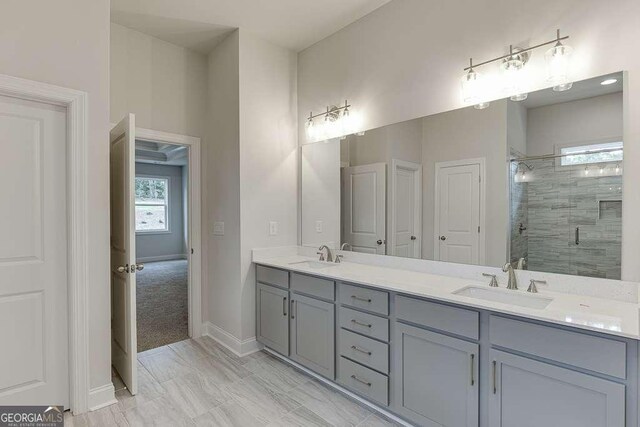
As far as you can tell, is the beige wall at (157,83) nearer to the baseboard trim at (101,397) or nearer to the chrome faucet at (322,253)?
the chrome faucet at (322,253)

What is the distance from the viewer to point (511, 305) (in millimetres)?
1696

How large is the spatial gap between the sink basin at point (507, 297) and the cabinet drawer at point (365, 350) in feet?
1.97

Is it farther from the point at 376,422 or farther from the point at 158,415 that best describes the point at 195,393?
the point at 376,422

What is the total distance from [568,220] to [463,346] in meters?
0.93

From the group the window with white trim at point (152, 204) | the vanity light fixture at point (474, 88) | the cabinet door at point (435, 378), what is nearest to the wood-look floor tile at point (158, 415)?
the cabinet door at point (435, 378)

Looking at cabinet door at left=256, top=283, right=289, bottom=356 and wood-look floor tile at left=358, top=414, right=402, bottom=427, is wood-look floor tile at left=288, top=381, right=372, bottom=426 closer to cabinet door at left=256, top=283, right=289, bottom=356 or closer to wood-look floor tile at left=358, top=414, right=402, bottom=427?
wood-look floor tile at left=358, top=414, right=402, bottom=427

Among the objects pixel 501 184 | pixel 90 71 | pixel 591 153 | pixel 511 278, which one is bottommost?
pixel 511 278

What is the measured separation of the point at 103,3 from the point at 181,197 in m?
7.40

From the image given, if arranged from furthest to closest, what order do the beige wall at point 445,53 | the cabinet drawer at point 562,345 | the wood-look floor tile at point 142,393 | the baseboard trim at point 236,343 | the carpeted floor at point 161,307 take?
the carpeted floor at point 161,307, the baseboard trim at point 236,343, the wood-look floor tile at point 142,393, the beige wall at point 445,53, the cabinet drawer at point 562,345

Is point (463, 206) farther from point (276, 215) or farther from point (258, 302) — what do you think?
point (258, 302)

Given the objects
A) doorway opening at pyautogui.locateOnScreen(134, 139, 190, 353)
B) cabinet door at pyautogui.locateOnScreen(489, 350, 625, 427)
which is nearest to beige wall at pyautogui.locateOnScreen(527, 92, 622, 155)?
cabinet door at pyautogui.locateOnScreen(489, 350, 625, 427)

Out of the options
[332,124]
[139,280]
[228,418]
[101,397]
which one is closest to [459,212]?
[332,124]

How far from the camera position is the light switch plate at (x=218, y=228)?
3.25 m

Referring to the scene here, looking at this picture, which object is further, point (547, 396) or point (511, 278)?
point (511, 278)
